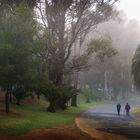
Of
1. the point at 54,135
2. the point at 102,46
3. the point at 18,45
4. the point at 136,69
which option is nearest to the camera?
the point at 54,135

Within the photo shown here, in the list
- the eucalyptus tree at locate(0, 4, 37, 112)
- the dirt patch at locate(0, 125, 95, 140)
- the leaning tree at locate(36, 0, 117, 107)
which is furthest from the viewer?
the leaning tree at locate(36, 0, 117, 107)

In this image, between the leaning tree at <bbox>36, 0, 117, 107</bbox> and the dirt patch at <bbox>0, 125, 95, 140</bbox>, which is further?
the leaning tree at <bbox>36, 0, 117, 107</bbox>

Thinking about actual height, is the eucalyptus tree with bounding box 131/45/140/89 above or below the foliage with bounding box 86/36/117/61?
below

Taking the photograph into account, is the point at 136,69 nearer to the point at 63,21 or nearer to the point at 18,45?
the point at 63,21

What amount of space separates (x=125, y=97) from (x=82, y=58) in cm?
8899

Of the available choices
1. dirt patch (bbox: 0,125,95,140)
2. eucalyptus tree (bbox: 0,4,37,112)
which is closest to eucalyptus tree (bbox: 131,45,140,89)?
eucalyptus tree (bbox: 0,4,37,112)

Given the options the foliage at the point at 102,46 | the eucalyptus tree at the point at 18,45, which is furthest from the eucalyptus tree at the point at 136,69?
the eucalyptus tree at the point at 18,45

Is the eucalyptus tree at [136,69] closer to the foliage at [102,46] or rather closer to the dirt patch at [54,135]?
the foliage at [102,46]

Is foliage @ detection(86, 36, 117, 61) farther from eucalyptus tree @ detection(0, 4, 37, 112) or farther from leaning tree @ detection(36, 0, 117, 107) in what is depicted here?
eucalyptus tree @ detection(0, 4, 37, 112)

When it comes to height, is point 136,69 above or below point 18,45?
above

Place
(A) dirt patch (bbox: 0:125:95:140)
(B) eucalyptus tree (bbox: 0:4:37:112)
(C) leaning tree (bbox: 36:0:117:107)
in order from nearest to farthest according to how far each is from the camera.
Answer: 1. (A) dirt patch (bbox: 0:125:95:140)
2. (B) eucalyptus tree (bbox: 0:4:37:112)
3. (C) leaning tree (bbox: 36:0:117:107)

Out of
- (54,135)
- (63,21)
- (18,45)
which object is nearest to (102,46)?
(63,21)

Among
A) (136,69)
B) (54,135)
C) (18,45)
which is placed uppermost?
(136,69)

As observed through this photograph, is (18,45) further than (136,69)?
No
